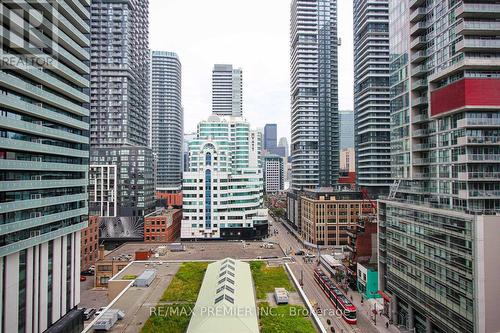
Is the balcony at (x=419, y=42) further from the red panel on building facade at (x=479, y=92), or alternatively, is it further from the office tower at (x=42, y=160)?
the office tower at (x=42, y=160)

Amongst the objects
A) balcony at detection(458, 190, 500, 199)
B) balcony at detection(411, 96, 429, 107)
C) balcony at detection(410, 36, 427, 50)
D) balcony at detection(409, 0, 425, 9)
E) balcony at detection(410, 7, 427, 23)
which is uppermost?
balcony at detection(409, 0, 425, 9)

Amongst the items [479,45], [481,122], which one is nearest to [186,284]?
[481,122]

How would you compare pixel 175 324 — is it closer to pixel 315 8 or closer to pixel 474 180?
pixel 474 180

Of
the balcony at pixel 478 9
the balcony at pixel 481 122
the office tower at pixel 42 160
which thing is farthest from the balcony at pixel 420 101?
the office tower at pixel 42 160

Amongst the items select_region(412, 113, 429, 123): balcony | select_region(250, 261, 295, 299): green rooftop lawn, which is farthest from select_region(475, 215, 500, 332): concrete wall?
select_region(250, 261, 295, 299): green rooftop lawn

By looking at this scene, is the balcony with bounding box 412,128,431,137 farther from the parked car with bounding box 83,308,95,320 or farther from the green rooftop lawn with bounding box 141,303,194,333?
the parked car with bounding box 83,308,95,320

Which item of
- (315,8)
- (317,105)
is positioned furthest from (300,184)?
(315,8)
